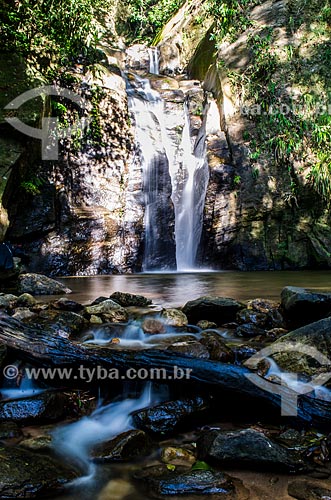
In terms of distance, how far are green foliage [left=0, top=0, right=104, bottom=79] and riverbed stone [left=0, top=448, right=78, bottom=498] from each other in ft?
29.2

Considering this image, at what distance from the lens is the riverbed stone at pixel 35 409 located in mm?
2316

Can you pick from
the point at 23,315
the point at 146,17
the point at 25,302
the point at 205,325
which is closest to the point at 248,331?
the point at 205,325

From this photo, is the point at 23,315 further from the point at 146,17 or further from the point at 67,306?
the point at 146,17

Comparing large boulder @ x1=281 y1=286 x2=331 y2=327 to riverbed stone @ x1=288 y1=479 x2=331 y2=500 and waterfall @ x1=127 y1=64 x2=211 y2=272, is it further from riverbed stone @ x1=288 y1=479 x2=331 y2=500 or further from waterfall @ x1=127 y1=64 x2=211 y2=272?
waterfall @ x1=127 y1=64 x2=211 y2=272

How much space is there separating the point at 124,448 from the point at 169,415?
0.40 metres

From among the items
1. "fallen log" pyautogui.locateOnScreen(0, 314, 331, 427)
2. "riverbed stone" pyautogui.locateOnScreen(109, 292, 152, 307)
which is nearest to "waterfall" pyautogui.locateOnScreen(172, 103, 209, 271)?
"riverbed stone" pyautogui.locateOnScreen(109, 292, 152, 307)

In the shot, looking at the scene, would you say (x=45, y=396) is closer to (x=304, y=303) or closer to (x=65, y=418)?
(x=65, y=418)

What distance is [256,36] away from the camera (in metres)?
13.2

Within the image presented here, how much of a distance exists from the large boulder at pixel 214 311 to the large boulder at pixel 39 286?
3.00 meters

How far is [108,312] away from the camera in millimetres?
4535

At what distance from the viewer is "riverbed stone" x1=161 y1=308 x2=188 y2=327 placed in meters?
4.28

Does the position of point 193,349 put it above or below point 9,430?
above

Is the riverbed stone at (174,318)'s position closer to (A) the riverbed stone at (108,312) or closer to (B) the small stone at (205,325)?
(B) the small stone at (205,325)

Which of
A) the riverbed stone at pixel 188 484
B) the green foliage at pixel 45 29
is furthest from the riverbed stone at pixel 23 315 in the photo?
the green foliage at pixel 45 29
